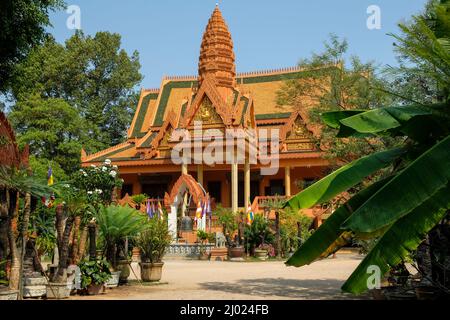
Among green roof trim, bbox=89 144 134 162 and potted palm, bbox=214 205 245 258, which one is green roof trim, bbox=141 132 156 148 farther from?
potted palm, bbox=214 205 245 258

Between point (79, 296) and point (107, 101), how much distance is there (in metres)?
33.5

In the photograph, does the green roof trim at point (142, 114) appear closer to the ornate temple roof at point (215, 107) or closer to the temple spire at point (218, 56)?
the ornate temple roof at point (215, 107)

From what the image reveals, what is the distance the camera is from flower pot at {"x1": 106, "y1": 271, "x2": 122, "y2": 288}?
10.9m

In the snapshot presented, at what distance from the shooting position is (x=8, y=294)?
7625 millimetres

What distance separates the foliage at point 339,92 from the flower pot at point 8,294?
6820mm

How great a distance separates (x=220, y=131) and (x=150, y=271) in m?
16.4

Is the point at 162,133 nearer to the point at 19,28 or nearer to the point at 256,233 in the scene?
the point at 256,233

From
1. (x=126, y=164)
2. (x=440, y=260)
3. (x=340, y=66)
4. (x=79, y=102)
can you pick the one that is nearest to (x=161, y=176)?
(x=126, y=164)

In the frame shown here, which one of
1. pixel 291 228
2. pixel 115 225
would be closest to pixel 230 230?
pixel 291 228

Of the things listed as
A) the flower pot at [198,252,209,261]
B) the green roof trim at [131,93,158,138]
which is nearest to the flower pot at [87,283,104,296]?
the flower pot at [198,252,209,261]

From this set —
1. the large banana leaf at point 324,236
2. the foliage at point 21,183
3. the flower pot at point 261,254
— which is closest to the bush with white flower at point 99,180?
the flower pot at point 261,254
